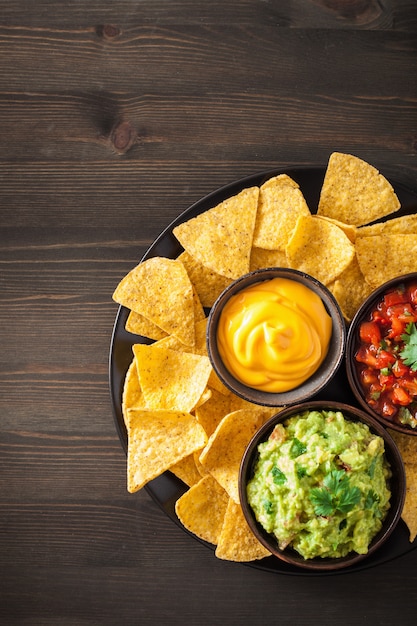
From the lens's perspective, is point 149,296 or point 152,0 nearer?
point 149,296

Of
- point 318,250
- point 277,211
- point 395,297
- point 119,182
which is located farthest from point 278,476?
point 119,182

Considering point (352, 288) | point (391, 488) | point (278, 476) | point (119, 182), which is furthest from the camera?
point (119, 182)

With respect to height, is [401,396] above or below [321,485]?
above

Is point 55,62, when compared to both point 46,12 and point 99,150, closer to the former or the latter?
point 46,12

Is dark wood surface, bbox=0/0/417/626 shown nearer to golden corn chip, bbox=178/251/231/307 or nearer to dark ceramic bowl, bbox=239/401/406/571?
golden corn chip, bbox=178/251/231/307

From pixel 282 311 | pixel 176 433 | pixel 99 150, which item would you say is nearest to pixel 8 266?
pixel 99 150

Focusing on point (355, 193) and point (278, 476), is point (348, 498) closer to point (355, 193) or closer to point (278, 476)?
point (278, 476)

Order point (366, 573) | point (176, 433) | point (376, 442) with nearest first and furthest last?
1. point (376, 442)
2. point (176, 433)
3. point (366, 573)
